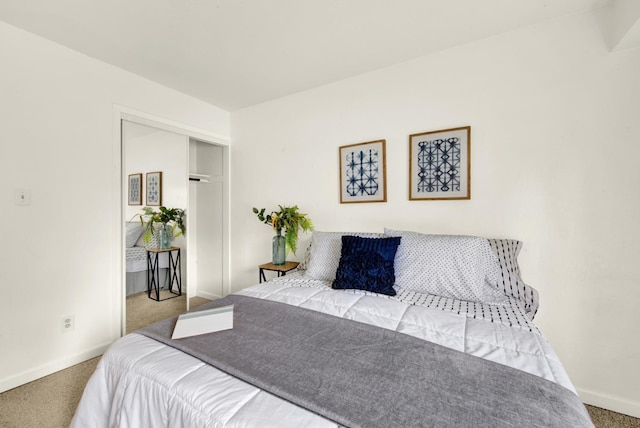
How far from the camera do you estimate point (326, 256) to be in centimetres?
215

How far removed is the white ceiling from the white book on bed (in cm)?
179

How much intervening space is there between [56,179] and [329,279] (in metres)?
2.21

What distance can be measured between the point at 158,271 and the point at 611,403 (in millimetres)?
3684

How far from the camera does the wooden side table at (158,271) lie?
9.07 feet

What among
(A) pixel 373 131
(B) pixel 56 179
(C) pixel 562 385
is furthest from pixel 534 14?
(B) pixel 56 179

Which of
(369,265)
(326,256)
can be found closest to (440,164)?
(369,265)

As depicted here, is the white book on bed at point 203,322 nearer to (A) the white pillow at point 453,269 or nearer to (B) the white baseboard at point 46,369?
(A) the white pillow at point 453,269

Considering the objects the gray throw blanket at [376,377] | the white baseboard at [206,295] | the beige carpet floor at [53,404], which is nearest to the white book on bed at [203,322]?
the gray throw blanket at [376,377]

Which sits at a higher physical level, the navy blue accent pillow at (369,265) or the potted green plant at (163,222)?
the potted green plant at (163,222)

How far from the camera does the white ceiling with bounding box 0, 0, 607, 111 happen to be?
1698mm

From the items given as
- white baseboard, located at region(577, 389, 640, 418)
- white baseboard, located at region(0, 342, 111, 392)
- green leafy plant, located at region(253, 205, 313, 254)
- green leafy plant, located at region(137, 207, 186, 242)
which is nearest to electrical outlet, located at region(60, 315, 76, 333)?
white baseboard, located at region(0, 342, 111, 392)

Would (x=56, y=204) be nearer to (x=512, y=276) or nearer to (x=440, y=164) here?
(x=440, y=164)

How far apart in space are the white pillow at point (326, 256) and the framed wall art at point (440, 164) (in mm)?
561

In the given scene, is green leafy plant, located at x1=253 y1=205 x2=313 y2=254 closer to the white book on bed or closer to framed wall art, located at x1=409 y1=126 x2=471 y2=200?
framed wall art, located at x1=409 y1=126 x2=471 y2=200
